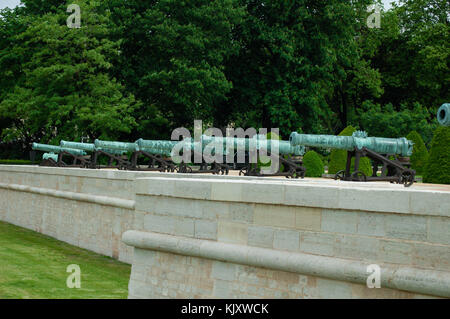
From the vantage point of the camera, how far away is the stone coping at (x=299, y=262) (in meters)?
6.23

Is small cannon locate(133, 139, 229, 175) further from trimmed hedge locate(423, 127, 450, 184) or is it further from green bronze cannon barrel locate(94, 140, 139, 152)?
trimmed hedge locate(423, 127, 450, 184)

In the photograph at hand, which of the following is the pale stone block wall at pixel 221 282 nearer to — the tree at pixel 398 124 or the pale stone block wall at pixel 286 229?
the pale stone block wall at pixel 286 229

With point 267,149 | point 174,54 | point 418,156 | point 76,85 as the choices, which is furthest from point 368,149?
point 76,85

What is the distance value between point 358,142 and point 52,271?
26.2ft

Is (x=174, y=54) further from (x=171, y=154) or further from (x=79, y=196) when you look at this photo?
(x=79, y=196)

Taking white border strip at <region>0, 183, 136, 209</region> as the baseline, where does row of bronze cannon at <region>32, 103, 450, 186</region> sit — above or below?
above

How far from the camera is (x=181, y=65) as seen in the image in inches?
1179

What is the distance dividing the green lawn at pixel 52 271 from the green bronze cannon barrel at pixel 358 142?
18.6 ft

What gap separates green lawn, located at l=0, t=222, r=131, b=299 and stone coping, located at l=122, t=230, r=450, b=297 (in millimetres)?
3350

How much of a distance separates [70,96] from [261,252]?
23.6 m

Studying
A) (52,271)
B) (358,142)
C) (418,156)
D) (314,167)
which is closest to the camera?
(52,271)

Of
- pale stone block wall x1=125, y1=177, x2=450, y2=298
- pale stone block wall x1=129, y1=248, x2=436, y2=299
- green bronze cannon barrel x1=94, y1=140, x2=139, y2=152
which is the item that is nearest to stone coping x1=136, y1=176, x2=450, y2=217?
pale stone block wall x1=125, y1=177, x2=450, y2=298

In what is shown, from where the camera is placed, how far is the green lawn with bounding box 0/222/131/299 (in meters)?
11.9
